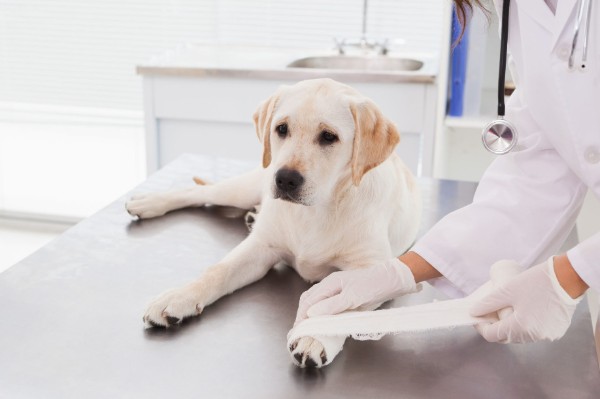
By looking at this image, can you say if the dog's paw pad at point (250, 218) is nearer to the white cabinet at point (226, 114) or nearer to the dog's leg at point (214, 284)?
the dog's leg at point (214, 284)

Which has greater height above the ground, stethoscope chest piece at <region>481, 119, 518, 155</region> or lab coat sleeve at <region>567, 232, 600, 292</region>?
stethoscope chest piece at <region>481, 119, 518, 155</region>

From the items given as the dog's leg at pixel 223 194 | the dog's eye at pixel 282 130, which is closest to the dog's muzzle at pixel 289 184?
the dog's eye at pixel 282 130

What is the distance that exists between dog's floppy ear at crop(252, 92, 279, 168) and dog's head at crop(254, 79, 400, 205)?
3 centimetres

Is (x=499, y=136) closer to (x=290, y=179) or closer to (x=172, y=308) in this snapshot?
(x=290, y=179)

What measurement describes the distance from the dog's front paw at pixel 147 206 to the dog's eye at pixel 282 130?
17.6 inches

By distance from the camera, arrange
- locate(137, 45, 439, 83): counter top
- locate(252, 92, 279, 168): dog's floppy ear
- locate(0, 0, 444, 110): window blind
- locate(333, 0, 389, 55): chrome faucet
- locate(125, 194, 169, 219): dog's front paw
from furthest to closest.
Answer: locate(0, 0, 444, 110): window blind < locate(333, 0, 389, 55): chrome faucet < locate(137, 45, 439, 83): counter top < locate(125, 194, 169, 219): dog's front paw < locate(252, 92, 279, 168): dog's floppy ear

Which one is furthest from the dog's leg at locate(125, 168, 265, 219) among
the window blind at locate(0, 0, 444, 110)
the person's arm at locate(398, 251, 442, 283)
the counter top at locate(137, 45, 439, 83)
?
the window blind at locate(0, 0, 444, 110)

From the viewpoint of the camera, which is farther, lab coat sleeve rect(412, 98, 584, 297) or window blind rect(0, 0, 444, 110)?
window blind rect(0, 0, 444, 110)

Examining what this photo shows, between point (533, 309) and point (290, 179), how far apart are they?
1.62 feet

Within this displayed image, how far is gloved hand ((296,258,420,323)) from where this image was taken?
1.24 metres

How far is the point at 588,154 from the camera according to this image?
1.19 meters

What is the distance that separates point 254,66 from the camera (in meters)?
3.12

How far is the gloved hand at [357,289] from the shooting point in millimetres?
1240

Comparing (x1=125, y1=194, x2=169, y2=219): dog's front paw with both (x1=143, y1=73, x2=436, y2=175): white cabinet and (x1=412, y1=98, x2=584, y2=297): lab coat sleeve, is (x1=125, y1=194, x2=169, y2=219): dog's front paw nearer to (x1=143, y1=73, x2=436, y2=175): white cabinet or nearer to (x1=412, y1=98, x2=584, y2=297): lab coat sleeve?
(x1=412, y1=98, x2=584, y2=297): lab coat sleeve
